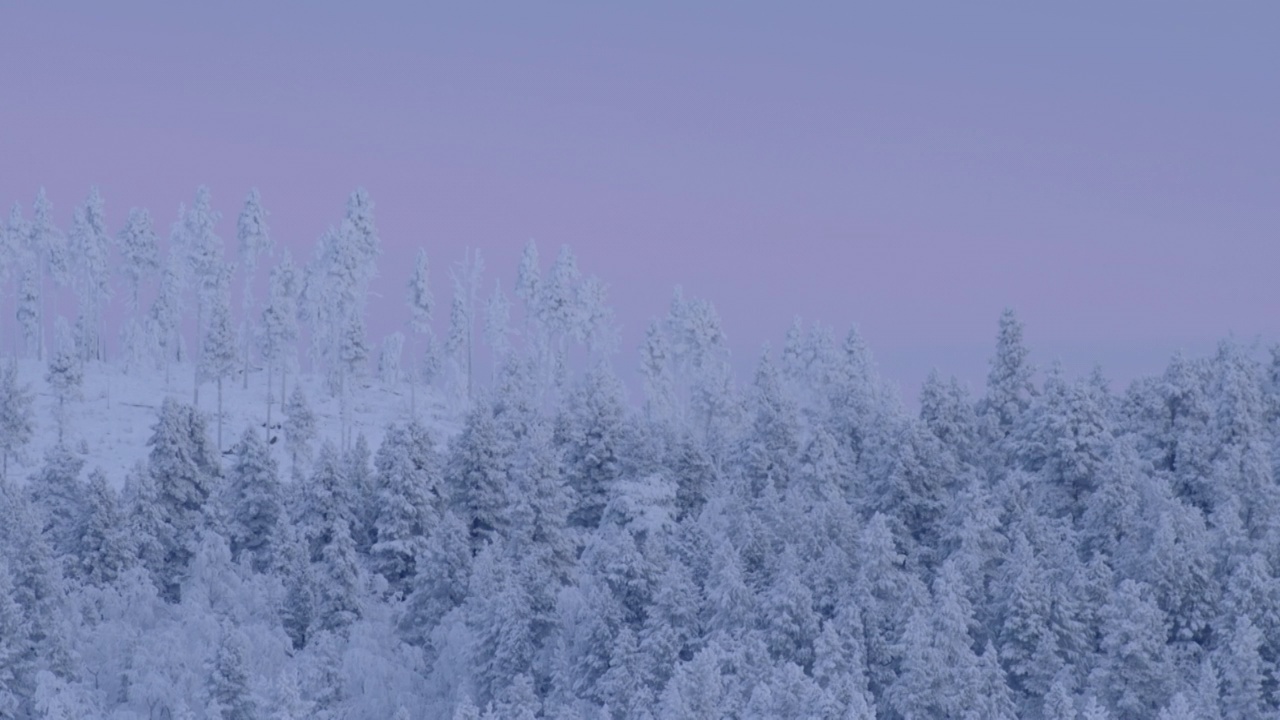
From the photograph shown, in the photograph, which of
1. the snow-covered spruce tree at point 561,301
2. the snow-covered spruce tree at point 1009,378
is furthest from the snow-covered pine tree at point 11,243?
the snow-covered spruce tree at point 1009,378

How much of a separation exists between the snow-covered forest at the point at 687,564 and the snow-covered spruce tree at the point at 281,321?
18679mm

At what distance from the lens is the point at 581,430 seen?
2630 inches

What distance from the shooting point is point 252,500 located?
199ft

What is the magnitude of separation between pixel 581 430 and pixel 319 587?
1784 centimetres

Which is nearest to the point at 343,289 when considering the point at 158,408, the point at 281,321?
the point at 281,321

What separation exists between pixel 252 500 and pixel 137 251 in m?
61.8

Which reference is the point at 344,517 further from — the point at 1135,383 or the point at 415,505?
the point at 1135,383

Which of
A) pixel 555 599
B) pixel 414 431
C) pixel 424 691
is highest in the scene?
pixel 414 431

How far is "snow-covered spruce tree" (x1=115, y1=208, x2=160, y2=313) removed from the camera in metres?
114

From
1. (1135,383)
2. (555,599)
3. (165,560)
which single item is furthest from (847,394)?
(165,560)

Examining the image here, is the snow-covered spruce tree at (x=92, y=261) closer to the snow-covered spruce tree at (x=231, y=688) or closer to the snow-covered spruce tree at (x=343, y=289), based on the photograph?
the snow-covered spruce tree at (x=343, y=289)

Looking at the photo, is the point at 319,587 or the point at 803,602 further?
the point at 319,587

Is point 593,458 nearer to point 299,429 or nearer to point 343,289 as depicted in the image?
point 299,429

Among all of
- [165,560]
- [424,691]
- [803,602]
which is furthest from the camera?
[165,560]
